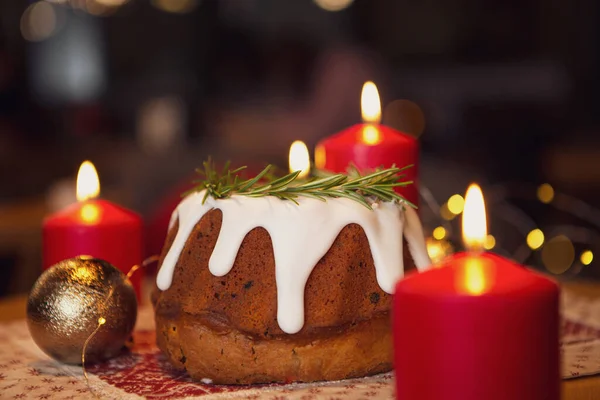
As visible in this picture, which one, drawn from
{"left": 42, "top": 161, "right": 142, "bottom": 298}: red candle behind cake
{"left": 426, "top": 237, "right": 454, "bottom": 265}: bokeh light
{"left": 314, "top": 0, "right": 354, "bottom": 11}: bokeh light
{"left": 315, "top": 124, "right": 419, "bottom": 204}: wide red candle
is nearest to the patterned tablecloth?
{"left": 42, "top": 161, "right": 142, "bottom": 298}: red candle behind cake

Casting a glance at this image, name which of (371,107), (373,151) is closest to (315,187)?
(373,151)

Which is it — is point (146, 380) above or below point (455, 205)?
below

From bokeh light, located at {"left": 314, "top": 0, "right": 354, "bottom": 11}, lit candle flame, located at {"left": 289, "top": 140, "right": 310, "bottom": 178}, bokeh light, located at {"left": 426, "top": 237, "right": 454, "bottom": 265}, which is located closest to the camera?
lit candle flame, located at {"left": 289, "top": 140, "right": 310, "bottom": 178}

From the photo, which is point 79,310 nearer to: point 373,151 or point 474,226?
point 373,151

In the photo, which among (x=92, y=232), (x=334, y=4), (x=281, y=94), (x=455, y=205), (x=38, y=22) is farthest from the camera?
(x=38, y=22)

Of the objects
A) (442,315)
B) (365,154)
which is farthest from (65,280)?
(442,315)

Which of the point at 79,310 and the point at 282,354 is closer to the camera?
the point at 282,354

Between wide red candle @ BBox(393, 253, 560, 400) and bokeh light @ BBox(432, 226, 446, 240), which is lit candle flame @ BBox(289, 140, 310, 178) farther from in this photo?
wide red candle @ BBox(393, 253, 560, 400)
